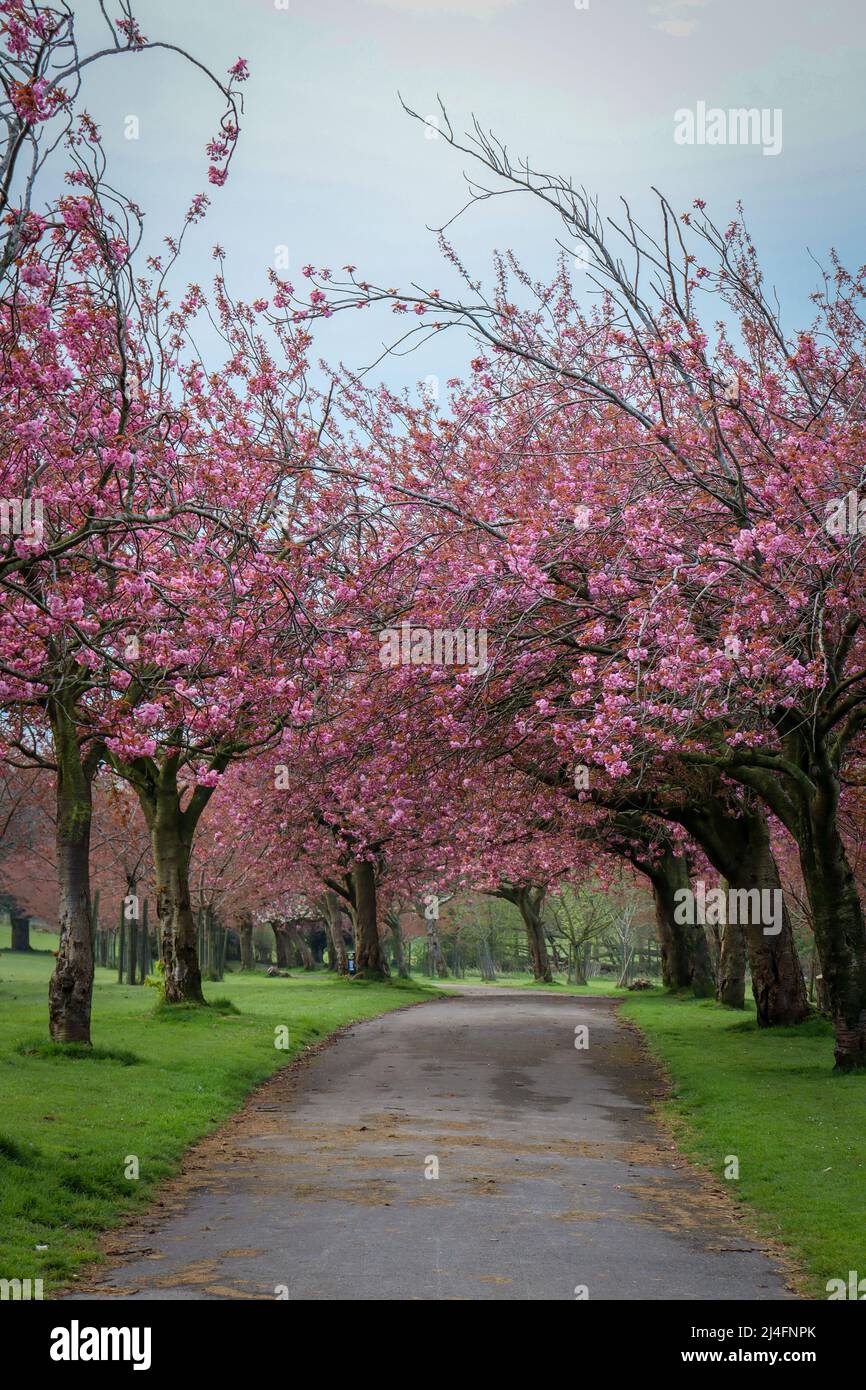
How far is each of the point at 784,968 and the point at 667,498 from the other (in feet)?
43.9

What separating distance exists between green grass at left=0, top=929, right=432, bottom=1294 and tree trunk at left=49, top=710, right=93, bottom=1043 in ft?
2.01

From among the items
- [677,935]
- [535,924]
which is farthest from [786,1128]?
Result: [535,924]

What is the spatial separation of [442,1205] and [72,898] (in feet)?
34.0

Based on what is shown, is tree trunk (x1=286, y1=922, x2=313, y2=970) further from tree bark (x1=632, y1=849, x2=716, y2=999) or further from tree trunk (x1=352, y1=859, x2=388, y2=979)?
tree bark (x1=632, y1=849, x2=716, y2=999)

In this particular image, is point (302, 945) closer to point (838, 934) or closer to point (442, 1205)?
point (838, 934)

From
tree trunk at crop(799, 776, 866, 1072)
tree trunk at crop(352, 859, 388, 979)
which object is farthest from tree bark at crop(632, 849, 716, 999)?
tree trunk at crop(799, 776, 866, 1072)

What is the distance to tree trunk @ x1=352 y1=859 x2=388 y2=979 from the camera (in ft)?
141

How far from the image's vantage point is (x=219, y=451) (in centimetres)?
1591

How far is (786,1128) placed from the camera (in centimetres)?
1344

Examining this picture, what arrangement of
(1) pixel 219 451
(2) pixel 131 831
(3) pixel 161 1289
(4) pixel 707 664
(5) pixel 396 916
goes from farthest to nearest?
(5) pixel 396 916
(2) pixel 131 831
(1) pixel 219 451
(4) pixel 707 664
(3) pixel 161 1289

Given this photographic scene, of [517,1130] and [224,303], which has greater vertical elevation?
[224,303]

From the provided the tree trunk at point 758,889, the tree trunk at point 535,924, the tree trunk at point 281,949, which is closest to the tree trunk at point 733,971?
the tree trunk at point 758,889

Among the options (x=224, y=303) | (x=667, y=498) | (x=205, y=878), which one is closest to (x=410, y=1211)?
(x=667, y=498)

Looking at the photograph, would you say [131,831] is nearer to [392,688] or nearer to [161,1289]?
[392,688]
